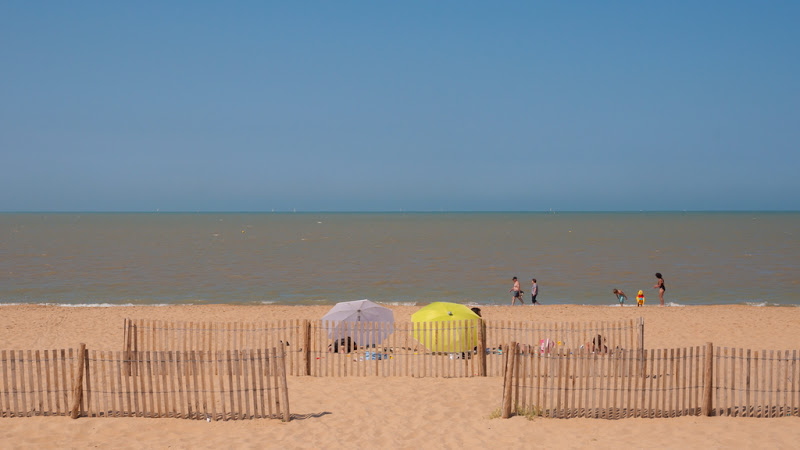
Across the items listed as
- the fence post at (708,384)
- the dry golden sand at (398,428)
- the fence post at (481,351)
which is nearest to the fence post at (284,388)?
the dry golden sand at (398,428)

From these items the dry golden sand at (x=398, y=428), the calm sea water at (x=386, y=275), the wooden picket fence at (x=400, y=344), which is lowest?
the calm sea water at (x=386, y=275)

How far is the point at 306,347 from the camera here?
1363 centimetres

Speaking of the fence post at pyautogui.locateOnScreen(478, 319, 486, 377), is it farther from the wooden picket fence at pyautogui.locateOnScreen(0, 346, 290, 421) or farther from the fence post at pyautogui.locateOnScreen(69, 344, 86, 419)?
the fence post at pyautogui.locateOnScreen(69, 344, 86, 419)

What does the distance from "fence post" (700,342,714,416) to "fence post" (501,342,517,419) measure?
317 centimetres

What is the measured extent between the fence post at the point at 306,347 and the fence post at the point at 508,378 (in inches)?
185

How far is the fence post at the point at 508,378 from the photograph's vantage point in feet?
34.3

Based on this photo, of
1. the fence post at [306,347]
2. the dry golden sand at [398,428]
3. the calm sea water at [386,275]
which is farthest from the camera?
the calm sea water at [386,275]

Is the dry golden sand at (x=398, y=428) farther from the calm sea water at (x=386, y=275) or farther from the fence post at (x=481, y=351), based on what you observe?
the calm sea water at (x=386, y=275)

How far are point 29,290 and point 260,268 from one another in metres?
16.1

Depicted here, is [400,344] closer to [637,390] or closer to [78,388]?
[637,390]

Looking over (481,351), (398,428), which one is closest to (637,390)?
(481,351)

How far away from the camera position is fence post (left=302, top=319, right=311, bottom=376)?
13.5 metres

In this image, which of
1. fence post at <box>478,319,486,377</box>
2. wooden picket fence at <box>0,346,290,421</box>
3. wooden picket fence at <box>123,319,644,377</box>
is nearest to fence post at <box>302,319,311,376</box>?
wooden picket fence at <box>123,319,644,377</box>

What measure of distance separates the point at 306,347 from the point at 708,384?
25.2 feet
